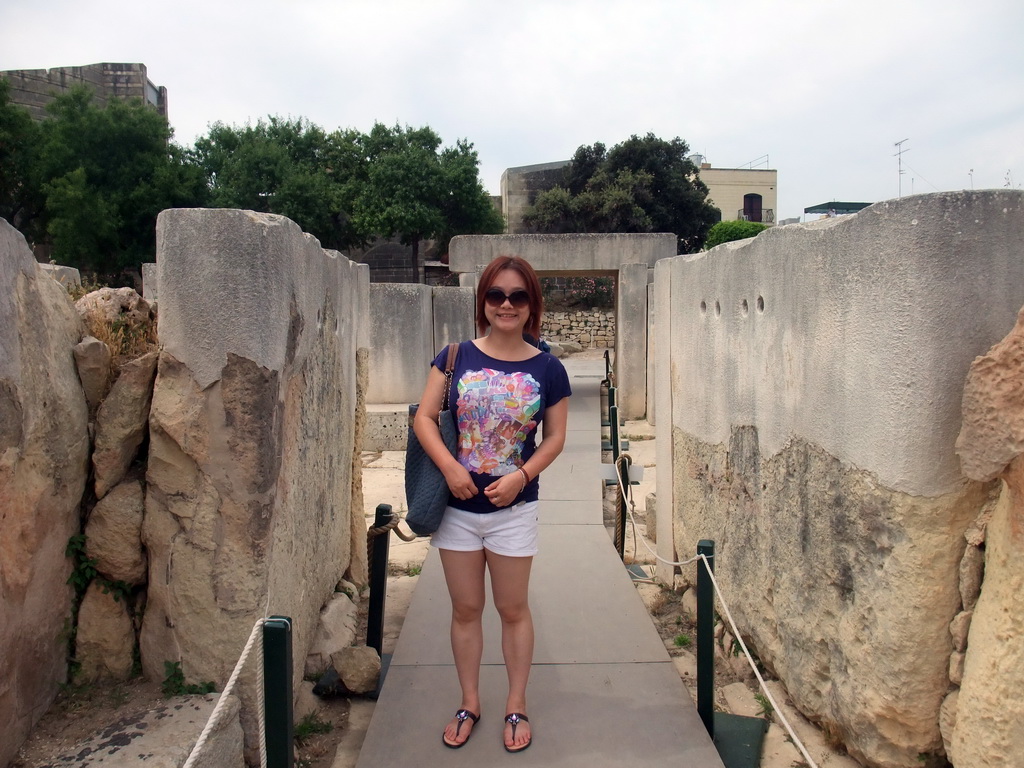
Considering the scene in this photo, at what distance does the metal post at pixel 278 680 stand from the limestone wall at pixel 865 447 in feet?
6.07

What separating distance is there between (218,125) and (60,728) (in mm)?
25594

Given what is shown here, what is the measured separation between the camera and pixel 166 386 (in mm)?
2729

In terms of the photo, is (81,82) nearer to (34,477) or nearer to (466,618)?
(34,477)

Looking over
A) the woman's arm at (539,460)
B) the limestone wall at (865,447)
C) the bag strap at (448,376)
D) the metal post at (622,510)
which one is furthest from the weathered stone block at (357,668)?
the metal post at (622,510)

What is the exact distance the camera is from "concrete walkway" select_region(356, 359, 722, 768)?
2.81m

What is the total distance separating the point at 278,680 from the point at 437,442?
893 millimetres

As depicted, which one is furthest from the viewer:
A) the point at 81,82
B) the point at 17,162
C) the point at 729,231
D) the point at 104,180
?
the point at 729,231

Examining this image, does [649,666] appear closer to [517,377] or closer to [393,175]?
[517,377]

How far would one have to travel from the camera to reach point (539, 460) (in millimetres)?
2643

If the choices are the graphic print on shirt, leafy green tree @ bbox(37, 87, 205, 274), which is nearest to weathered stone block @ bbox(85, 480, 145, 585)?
the graphic print on shirt

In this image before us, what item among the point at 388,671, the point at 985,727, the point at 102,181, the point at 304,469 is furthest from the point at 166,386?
the point at 102,181

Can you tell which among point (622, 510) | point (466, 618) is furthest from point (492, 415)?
point (622, 510)

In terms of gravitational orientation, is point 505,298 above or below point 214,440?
above

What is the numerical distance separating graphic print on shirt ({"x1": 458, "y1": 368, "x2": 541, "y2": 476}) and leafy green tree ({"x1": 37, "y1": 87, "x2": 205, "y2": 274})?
64.0 feet
